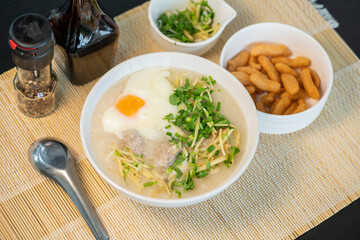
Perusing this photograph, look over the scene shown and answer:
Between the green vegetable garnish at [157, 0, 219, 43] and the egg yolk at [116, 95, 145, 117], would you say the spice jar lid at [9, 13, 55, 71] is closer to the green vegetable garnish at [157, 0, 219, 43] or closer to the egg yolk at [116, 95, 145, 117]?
the egg yolk at [116, 95, 145, 117]

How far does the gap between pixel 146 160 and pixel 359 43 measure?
41.2 inches

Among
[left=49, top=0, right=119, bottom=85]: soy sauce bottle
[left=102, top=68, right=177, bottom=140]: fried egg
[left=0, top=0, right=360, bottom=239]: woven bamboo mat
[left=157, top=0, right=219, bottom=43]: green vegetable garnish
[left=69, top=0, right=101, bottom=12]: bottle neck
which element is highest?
[left=69, top=0, right=101, bottom=12]: bottle neck

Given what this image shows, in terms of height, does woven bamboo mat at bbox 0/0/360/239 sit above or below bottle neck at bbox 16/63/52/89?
below

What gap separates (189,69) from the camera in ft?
5.63

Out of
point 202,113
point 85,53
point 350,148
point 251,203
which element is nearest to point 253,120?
point 202,113

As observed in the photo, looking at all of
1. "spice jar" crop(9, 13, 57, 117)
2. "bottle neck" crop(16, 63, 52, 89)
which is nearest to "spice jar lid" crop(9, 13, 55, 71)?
"spice jar" crop(9, 13, 57, 117)

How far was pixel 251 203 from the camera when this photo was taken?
1.67 meters

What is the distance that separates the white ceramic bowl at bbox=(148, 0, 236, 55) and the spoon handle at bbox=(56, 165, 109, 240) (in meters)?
0.55

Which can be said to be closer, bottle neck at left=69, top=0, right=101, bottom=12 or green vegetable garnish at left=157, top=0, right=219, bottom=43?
bottle neck at left=69, top=0, right=101, bottom=12

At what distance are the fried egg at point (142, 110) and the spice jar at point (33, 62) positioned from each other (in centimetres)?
23

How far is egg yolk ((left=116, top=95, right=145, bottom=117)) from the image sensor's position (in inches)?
62.7

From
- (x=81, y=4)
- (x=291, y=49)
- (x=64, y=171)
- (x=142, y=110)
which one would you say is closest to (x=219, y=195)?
(x=142, y=110)

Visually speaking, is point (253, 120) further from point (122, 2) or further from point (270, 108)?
point (122, 2)

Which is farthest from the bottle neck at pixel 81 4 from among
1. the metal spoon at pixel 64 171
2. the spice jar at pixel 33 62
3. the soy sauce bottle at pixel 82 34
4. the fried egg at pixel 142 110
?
the metal spoon at pixel 64 171
